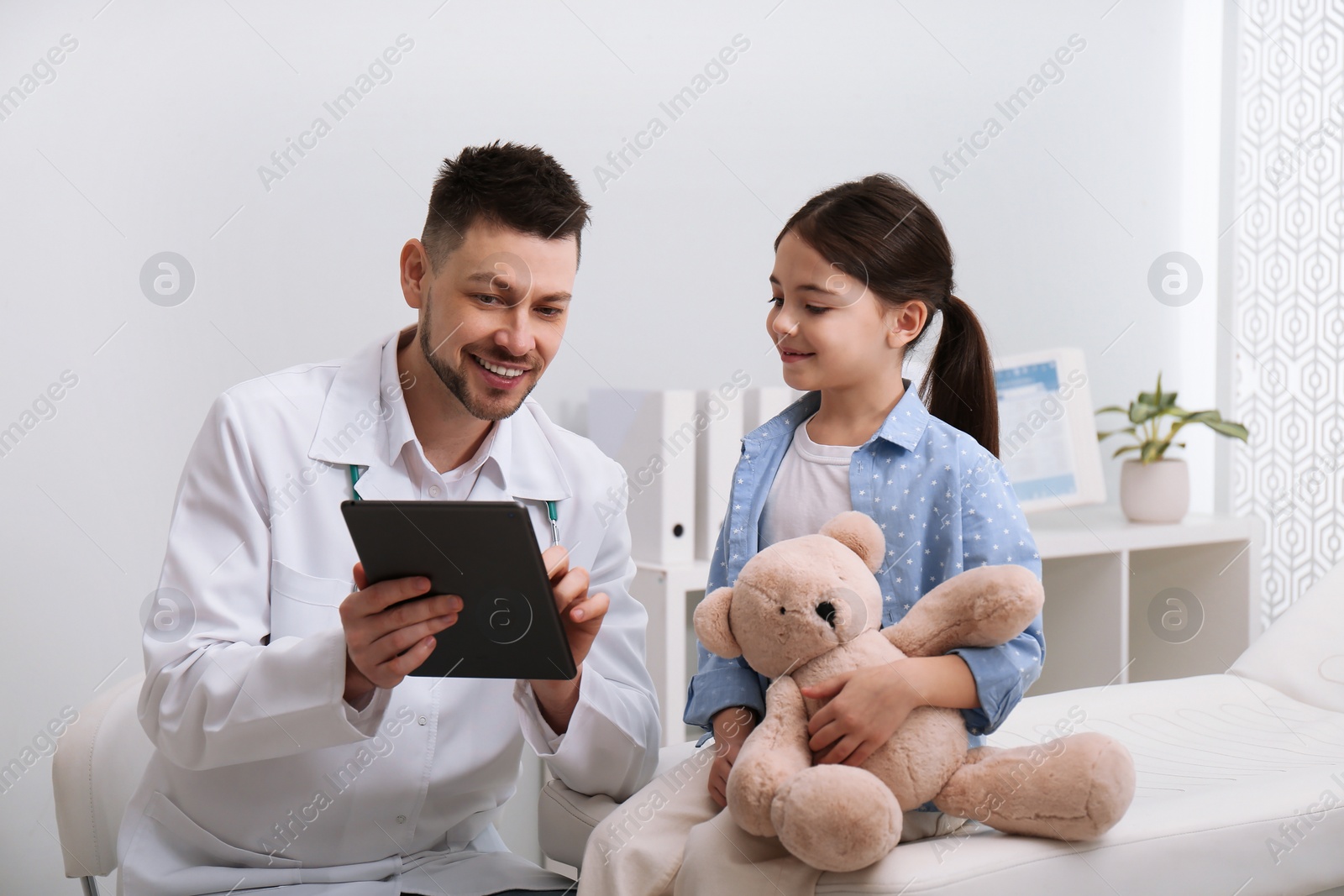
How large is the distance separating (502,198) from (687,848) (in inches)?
30.5

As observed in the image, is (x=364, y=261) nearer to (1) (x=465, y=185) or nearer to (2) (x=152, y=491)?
(2) (x=152, y=491)

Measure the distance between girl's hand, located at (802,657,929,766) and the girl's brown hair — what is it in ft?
1.58

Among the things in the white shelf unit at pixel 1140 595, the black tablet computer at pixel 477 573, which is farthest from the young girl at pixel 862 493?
the white shelf unit at pixel 1140 595

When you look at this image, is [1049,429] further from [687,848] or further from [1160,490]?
[687,848]

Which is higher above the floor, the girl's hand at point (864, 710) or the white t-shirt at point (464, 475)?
the white t-shirt at point (464, 475)

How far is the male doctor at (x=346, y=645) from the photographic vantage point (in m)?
1.17

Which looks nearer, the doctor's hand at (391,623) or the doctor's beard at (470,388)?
the doctor's hand at (391,623)

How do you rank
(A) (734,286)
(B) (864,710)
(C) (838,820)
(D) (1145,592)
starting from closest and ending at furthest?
(C) (838,820), (B) (864,710), (A) (734,286), (D) (1145,592)

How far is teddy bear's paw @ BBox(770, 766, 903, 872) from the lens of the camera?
947 mm

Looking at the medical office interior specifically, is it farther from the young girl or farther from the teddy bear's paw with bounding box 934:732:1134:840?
the young girl

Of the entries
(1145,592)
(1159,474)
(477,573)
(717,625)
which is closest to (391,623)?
(477,573)

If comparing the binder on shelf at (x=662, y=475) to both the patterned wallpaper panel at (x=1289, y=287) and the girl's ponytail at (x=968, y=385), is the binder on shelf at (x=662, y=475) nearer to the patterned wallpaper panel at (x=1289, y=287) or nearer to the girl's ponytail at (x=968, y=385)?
the girl's ponytail at (x=968, y=385)

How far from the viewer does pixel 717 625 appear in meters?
1.14

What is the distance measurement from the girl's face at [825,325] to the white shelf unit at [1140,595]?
963mm
